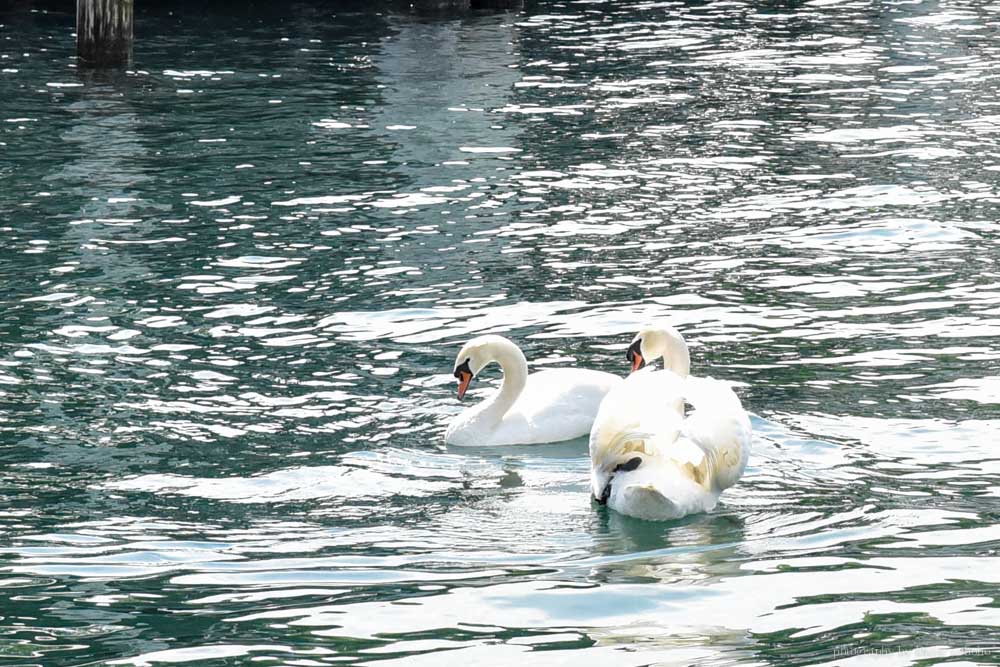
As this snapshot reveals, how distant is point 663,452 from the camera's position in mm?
7719

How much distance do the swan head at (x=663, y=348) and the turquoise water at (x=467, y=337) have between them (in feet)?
1.69

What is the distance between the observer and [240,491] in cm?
813

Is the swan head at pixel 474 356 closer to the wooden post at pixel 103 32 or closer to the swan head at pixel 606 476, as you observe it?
the swan head at pixel 606 476

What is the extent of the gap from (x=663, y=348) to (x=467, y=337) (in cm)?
190

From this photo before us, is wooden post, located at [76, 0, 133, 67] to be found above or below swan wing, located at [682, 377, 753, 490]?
above

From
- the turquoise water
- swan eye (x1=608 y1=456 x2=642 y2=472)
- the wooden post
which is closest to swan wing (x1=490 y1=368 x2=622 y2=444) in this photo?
the turquoise water

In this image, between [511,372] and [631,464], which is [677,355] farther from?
[631,464]

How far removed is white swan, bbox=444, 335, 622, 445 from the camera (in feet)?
30.3

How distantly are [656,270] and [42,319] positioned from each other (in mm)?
4172

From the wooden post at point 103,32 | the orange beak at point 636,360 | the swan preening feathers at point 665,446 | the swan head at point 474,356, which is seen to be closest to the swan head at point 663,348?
the orange beak at point 636,360

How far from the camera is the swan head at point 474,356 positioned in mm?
9453

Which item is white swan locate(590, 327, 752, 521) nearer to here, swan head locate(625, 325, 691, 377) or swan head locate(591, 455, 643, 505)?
swan head locate(591, 455, 643, 505)

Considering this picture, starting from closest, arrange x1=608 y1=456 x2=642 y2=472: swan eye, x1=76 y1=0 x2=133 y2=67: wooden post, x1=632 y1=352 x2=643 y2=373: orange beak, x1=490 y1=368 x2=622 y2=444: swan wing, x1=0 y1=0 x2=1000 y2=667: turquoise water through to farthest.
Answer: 1. x1=0 y1=0 x2=1000 y2=667: turquoise water
2. x1=608 y1=456 x2=642 y2=472: swan eye
3. x1=490 y1=368 x2=622 y2=444: swan wing
4. x1=632 y1=352 x2=643 y2=373: orange beak
5. x1=76 y1=0 x2=133 y2=67: wooden post

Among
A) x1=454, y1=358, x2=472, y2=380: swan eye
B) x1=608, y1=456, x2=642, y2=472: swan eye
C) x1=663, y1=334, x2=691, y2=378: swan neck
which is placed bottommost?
x1=454, y1=358, x2=472, y2=380: swan eye
